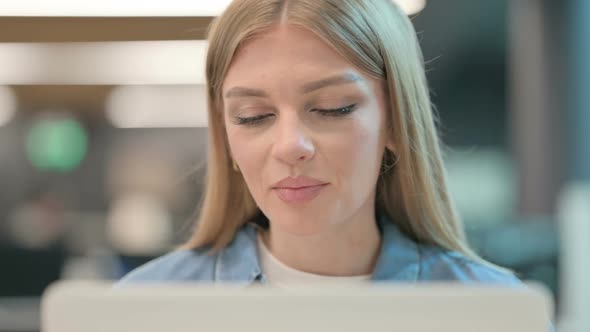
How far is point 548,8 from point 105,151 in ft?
16.0

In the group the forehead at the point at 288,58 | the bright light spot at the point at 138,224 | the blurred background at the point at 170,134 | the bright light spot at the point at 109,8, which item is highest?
the bright light spot at the point at 109,8

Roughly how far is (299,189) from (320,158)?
0.22 ft

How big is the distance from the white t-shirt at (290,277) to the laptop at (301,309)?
727 millimetres

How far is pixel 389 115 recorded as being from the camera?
1333mm

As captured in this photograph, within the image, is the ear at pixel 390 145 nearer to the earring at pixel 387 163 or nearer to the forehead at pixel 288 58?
the earring at pixel 387 163

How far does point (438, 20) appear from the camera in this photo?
6.47 m

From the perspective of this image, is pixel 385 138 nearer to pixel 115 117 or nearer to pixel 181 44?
pixel 181 44

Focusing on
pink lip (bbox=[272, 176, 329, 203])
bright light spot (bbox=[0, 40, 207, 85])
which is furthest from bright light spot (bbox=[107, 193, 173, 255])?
pink lip (bbox=[272, 176, 329, 203])

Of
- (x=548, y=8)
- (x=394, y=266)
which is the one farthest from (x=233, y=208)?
(x=548, y=8)

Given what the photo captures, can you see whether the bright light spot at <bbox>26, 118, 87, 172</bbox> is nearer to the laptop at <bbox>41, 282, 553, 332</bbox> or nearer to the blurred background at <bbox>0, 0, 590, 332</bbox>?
the blurred background at <bbox>0, 0, 590, 332</bbox>

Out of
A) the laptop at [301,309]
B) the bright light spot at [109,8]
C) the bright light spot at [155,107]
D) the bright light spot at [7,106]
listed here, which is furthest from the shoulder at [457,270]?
the bright light spot at [7,106]

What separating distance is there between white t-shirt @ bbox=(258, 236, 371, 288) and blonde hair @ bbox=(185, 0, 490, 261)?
0.13 meters

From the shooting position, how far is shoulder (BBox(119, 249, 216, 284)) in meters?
1.45

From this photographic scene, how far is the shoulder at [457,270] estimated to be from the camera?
1390 millimetres
